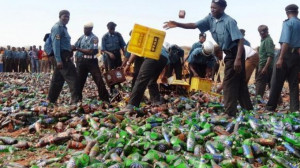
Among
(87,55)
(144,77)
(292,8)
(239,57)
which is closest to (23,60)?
(87,55)

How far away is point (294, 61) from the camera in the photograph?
8.34 meters

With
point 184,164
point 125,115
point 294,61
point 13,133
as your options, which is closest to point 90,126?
point 125,115

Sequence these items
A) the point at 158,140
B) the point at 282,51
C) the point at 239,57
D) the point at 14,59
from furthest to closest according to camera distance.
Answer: the point at 14,59, the point at 282,51, the point at 239,57, the point at 158,140

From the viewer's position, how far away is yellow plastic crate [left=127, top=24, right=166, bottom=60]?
8.31 meters

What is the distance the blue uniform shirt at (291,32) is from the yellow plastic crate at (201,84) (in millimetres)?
3444

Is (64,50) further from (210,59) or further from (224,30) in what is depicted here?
(210,59)

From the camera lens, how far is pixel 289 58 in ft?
27.3

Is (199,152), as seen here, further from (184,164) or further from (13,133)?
(13,133)

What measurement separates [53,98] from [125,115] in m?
2.97

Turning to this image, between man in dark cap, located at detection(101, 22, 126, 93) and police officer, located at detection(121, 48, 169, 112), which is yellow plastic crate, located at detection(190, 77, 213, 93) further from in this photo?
man in dark cap, located at detection(101, 22, 126, 93)

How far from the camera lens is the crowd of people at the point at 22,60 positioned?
29.5 meters

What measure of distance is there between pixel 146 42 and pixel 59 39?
7.00ft

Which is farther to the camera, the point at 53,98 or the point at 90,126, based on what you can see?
the point at 53,98

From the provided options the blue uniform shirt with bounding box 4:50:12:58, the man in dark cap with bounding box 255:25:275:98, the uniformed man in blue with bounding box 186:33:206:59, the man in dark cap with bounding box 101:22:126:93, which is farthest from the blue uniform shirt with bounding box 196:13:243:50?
the blue uniform shirt with bounding box 4:50:12:58
